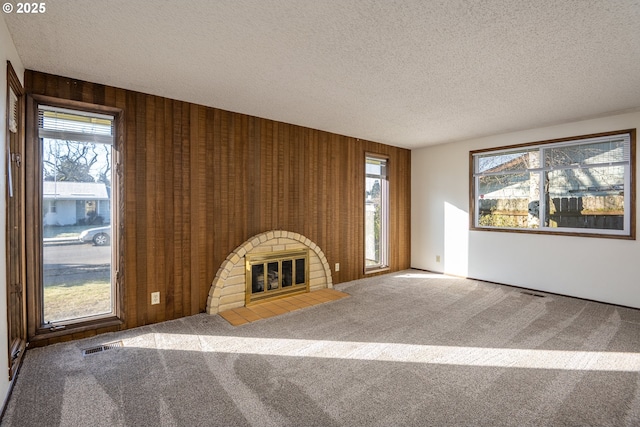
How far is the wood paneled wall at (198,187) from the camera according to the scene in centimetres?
314

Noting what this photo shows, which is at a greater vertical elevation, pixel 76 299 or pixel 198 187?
pixel 198 187

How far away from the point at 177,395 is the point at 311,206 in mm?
2983

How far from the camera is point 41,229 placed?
278 cm

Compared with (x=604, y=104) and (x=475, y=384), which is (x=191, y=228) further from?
(x=604, y=104)

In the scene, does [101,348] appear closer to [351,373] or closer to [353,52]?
[351,373]

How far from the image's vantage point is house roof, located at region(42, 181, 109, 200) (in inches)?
111

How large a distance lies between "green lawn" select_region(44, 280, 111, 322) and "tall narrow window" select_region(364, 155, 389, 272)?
3.79 meters

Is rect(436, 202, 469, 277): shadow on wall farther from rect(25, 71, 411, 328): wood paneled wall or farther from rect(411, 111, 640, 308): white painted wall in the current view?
rect(25, 71, 411, 328): wood paneled wall

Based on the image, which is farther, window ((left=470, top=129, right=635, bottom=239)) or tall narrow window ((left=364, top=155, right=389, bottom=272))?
tall narrow window ((left=364, top=155, right=389, bottom=272))

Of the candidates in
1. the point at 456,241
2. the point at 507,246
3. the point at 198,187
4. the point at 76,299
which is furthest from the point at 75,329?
the point at 507,246

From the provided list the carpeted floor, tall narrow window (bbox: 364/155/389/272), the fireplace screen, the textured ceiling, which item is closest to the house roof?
the textured ceiling

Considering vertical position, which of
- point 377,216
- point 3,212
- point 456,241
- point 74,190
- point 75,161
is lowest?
point 456,241

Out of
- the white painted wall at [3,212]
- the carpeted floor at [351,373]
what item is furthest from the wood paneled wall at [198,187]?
the white painted wall at [3,212]

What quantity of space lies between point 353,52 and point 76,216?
2.88 metres
